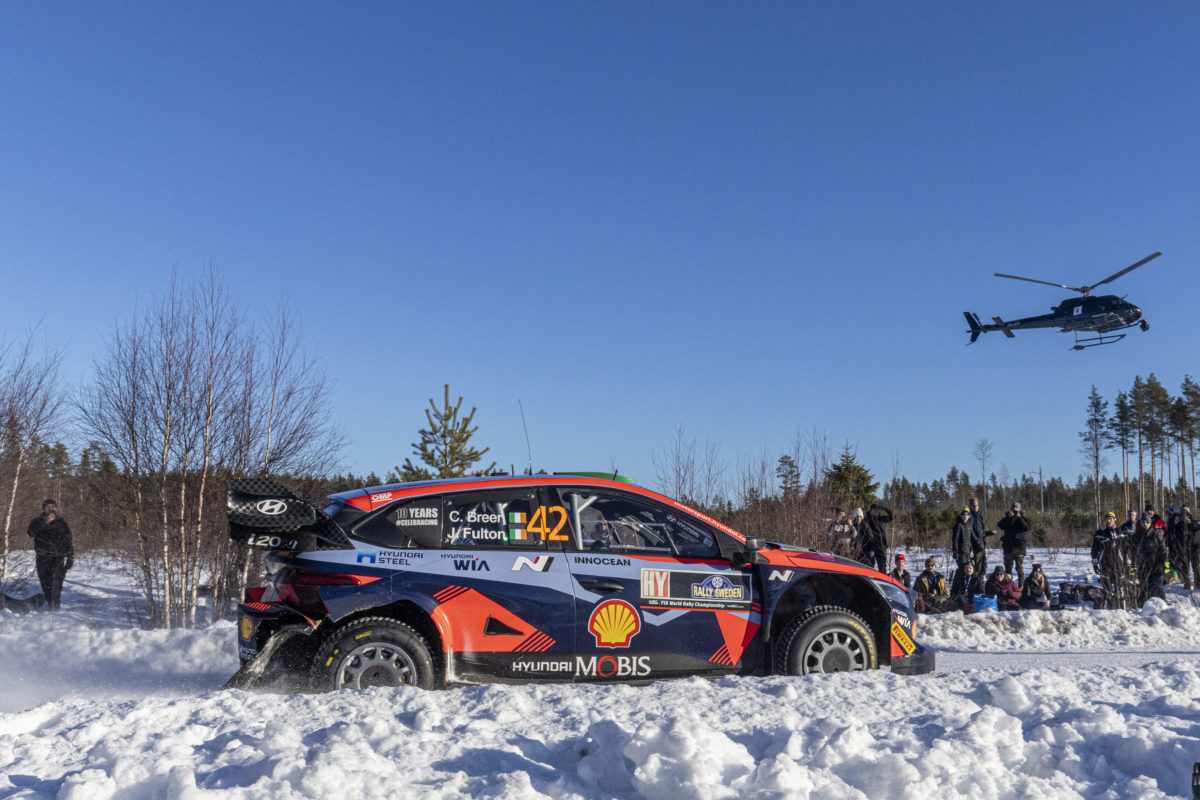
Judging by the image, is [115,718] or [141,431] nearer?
[115,718]

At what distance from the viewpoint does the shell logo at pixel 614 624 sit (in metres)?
5.85

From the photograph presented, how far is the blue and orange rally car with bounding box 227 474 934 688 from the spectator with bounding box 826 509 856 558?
763 centimetres

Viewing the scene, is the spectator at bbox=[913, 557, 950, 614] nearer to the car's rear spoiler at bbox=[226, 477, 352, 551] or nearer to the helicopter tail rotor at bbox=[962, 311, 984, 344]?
the car's rear spoiler at bbox=[226, 477, 352, 551]

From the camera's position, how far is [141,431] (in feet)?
42.8

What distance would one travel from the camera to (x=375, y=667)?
5492 millimetres

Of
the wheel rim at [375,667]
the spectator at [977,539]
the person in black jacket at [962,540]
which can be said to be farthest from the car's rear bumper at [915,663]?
the spectator at [977,539]

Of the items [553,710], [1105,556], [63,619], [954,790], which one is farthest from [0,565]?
[1105,556]

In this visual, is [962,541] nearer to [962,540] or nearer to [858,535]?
[962,540]

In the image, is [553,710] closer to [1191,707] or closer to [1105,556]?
[1191,707]

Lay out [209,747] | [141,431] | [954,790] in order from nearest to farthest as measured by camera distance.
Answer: [954,790] → [209,747] → [141,431]

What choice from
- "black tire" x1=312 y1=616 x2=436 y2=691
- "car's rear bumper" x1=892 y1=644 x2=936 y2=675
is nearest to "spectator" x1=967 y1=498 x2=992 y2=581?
"car's rear bumper" x1=892 y1=644 x2=936 y2=675

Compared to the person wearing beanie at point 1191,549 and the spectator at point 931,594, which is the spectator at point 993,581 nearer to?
the spectator at point 931,594

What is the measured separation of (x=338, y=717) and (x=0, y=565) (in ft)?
45.0

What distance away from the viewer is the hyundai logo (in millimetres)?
5734
